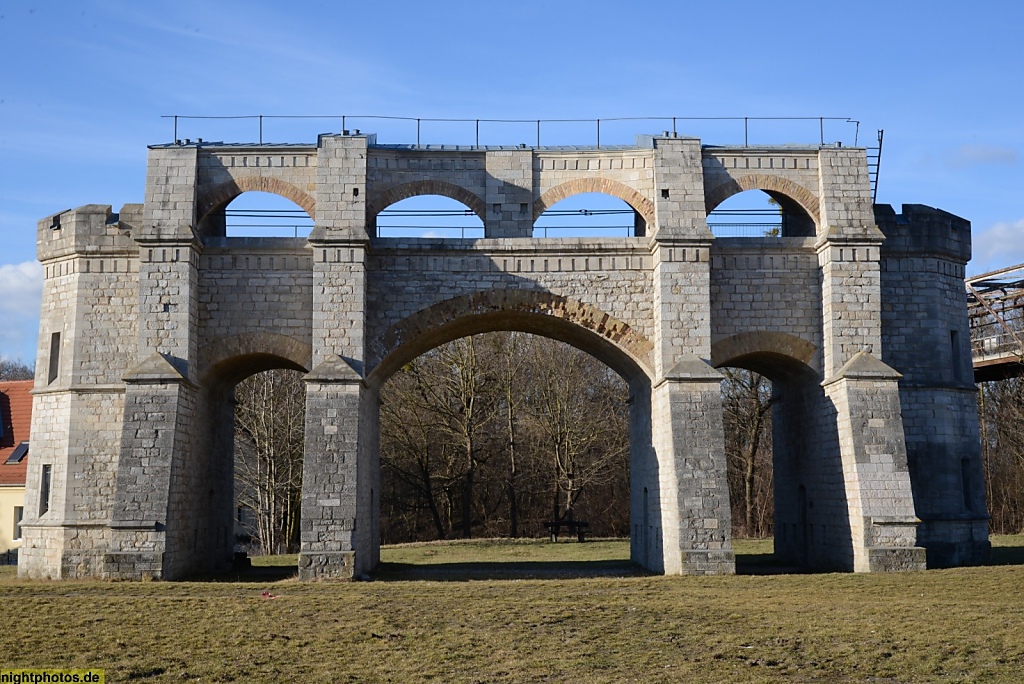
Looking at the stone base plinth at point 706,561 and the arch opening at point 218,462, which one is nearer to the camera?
the stone base plinth at point 706,561

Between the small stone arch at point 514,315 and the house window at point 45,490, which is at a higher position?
the small stone arch at point 514,315

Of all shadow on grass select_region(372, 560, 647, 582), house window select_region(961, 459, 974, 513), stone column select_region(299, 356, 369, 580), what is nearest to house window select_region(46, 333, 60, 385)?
stone column select_region(299, 356, 369, 580)

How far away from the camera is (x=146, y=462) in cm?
1906

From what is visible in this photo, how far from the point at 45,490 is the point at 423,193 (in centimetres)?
921

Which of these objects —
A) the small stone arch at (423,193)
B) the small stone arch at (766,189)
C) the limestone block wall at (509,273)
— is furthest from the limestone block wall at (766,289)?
the small stone arch at (423,193)

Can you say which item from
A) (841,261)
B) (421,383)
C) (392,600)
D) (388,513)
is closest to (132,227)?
(392,600)

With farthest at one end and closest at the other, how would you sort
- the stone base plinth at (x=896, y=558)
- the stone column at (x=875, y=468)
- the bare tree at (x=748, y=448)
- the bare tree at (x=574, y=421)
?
the bare tree at (x=574, y=421) → the bare tree at (x=748, y=448) → the stone column at (x=875, y=468) → the stone base plinth at (x=896, y=558)

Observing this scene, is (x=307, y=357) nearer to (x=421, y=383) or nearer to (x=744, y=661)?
(x=744, y=661)

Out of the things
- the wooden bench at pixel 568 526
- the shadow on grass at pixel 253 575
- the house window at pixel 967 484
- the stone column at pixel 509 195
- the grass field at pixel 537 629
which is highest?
the stone column at pixel 509 195

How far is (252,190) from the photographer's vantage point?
68.5 feet

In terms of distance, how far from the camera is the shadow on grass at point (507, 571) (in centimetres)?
2008

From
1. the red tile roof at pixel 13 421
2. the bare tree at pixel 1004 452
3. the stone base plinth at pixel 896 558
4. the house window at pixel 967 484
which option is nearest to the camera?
the stone base plinth at pixel 896 558

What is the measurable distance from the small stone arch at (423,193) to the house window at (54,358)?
258 inches

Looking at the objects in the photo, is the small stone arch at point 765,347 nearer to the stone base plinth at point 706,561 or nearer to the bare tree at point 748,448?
the stone base plinth at point 706,561
